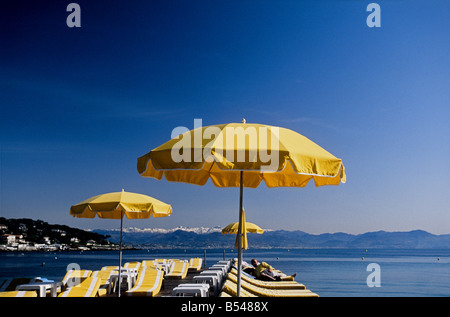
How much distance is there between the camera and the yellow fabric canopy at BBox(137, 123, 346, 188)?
3738mm

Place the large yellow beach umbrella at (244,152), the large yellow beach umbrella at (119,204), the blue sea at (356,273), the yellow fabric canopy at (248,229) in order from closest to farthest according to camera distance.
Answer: the large yellow beach umbrella at (244,152)
the large yellow beach umbrella at (119,204)
the yellow fabric canopy at (248,229)
the blue sea at (356,273)

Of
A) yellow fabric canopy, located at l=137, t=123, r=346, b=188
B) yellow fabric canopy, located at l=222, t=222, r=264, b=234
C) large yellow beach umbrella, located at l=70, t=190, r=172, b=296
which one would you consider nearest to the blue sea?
large yellow beach umbrella, located at l=70, t=190, r=172, b=296

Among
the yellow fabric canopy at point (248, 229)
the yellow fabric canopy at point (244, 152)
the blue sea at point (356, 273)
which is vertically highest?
the yellow fabric canopy at point (244, 152)

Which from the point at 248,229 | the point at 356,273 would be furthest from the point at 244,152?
the point at 356,273

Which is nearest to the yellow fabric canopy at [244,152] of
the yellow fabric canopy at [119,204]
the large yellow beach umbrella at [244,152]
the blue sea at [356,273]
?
the large yellow beach umbrella at [244,152]

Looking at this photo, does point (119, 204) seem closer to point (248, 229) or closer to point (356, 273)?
point (248, 229)

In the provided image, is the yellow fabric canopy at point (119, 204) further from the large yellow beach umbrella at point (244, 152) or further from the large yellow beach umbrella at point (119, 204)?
the large yellow beach umbrella at point (244, 152)

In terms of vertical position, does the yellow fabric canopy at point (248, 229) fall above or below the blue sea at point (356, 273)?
above

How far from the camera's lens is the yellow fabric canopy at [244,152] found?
3.74 m

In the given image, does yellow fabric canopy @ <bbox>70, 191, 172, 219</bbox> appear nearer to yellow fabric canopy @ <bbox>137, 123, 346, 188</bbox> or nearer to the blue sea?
yellow fabric canopy @ <bbox>137, 123, 346, 188</bbox>

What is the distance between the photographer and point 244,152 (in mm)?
3760
